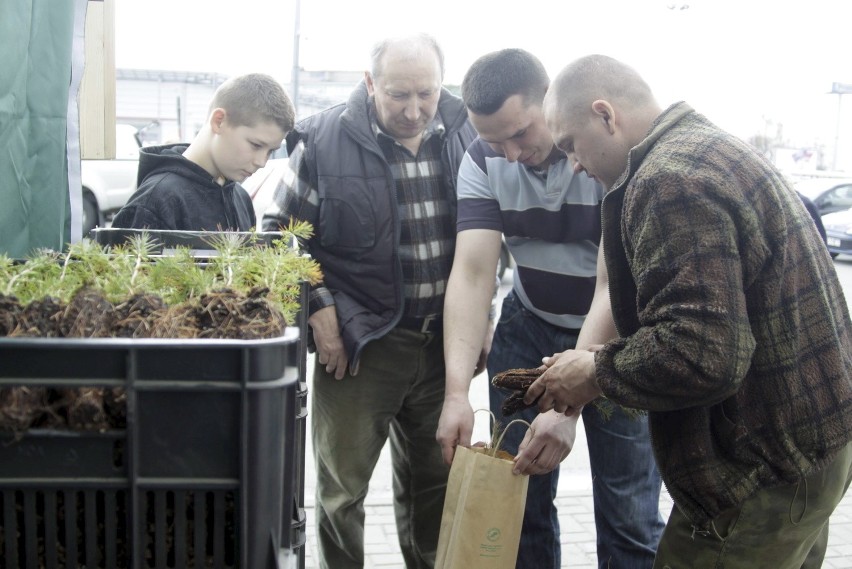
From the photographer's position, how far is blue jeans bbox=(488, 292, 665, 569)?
2969 millimetres

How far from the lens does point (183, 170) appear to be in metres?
2.98

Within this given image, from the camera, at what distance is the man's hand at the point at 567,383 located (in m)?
2.15

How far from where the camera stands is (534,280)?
3139 millimetres

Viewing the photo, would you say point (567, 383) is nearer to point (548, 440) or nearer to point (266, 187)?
point (548, 440)

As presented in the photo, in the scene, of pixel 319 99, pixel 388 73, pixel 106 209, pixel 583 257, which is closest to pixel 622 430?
pixel 583 257

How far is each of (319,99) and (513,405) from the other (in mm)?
34244

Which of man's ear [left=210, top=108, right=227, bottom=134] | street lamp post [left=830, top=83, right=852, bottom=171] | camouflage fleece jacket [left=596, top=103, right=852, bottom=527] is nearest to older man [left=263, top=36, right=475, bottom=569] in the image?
man's ear [left=210, top=108, right=227, bottom=134]

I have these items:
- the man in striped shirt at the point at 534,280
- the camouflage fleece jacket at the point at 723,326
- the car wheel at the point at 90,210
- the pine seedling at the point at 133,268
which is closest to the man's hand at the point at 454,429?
the man in striped shirt at the point at 534,280

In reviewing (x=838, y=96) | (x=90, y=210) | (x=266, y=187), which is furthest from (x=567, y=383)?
(x=838, y=96)

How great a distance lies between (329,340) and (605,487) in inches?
43.3

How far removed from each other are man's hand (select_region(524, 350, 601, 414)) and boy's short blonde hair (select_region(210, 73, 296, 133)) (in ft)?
4.87

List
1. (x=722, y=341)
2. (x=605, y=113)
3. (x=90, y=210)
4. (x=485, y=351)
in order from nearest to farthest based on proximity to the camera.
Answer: (x=722, y=341) → (x=605, y=113) → (x=485, y=351) → (x=90, y=210)

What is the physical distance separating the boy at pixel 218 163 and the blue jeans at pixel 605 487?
1.12m

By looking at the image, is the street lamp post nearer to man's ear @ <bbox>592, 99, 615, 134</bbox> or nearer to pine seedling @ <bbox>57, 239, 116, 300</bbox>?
man's ear @ <bbox>592, 99, 615, 134</bbox>
